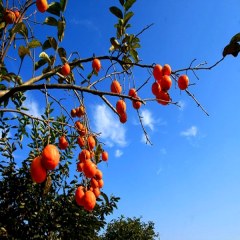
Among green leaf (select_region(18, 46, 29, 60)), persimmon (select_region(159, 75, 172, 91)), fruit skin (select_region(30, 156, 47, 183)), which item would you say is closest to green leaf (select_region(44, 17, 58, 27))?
green leaf (select_region(18, 46, 29, 60))

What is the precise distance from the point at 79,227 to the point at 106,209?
2.93ft

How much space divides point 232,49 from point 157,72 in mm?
716

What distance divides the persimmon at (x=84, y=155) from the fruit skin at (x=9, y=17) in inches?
63.5

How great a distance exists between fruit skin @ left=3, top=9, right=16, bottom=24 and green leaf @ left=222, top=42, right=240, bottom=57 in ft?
6.64

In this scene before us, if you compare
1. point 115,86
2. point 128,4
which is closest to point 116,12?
point 128,4

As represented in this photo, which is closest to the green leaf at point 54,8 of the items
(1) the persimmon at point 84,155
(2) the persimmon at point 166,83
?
(2) the persimmon at point 166,83

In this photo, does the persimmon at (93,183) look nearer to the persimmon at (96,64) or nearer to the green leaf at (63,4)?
the persimmon at (96,64)

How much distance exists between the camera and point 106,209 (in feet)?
23.3

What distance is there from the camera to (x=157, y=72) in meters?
2.63

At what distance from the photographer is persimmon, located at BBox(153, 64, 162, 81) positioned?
2.62 metres

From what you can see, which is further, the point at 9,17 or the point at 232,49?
the point at 9,17

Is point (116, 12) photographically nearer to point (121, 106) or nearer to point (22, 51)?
point (22, 51)

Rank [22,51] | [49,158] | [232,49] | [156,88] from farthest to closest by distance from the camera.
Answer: [22,51] < [156,88] < [232,49] < [49,158]

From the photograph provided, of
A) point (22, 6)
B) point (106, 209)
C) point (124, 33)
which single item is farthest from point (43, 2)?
point (106, 209)
